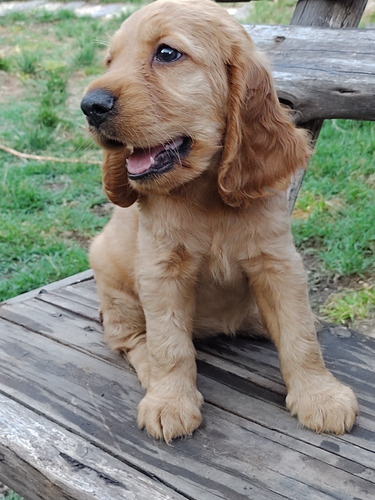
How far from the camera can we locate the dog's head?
2.11 m

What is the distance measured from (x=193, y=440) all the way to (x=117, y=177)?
39.7 inches

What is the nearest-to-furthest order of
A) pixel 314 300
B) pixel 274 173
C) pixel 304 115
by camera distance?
pixel 274 173, pixel 304 115, pixel 314 300

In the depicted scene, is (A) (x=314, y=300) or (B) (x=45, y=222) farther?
(B) (x=45, y=222)

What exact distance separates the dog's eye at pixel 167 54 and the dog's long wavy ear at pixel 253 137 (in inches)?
7.7

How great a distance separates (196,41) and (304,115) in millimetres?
1208

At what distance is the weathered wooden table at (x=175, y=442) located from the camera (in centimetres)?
214

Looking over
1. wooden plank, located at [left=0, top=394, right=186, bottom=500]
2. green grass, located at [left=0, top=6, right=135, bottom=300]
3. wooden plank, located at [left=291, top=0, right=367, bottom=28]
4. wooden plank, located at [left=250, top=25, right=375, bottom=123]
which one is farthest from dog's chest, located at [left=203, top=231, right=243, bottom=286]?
wooden plank, located at [left=291, top=0, right=367, bottom=28]

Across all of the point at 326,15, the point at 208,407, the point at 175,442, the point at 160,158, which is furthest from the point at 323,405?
the point at 326,15

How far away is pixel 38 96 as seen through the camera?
7.77 metres

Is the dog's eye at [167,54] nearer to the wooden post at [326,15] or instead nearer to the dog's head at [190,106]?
the dog's head at [190,106]

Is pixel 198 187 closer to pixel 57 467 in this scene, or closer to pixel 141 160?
pixel 141 160

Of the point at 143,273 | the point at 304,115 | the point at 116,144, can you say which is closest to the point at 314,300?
the point at 304,115

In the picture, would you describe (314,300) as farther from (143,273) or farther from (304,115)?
(143,273)

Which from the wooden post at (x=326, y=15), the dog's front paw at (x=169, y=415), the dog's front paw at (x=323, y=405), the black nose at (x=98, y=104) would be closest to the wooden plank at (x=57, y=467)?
the dog's front paw at (x=169, y=415)
